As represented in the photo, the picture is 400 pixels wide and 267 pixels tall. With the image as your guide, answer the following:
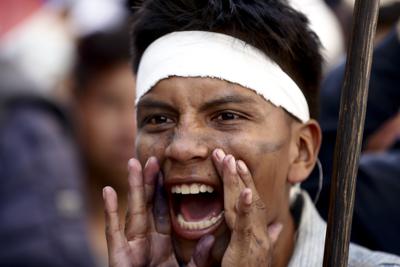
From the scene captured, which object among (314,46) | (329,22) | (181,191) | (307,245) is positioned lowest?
(307,245)

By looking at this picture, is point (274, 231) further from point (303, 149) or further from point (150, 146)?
point (150, 146)

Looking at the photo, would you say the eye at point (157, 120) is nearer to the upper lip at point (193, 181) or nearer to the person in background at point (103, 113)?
the upper lip at point (193, 181)

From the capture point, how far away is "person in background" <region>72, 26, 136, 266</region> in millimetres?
5480

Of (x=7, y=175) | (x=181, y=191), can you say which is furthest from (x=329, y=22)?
(x=181, y=191)

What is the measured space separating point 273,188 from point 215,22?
59 cm

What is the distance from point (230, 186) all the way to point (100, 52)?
2.61 meters

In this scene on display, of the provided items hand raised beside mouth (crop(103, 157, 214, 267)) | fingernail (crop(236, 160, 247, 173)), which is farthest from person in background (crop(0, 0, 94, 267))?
fingernail (crop(236, 160, 247, 173))

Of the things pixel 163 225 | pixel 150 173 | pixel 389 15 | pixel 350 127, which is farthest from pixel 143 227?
pixel 389 15

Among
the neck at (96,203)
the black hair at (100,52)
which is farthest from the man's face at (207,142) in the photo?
the neck at (96,203)

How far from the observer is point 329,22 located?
746 centimetres

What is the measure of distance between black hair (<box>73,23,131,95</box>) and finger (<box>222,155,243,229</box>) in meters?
2.52

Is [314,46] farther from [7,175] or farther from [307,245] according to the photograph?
[7,175]

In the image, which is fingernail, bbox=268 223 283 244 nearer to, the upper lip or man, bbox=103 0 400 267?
man, bbox=103 0 400 267

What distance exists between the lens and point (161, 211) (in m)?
3.31
